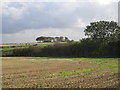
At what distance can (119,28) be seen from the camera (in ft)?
224

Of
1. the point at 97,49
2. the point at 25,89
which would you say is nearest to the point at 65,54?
the point at 97,49

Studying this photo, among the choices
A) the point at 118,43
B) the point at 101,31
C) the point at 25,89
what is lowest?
the point at 25,89

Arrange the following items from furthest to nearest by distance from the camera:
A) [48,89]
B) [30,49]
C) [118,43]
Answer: [30,49], [118,43], [48,89]

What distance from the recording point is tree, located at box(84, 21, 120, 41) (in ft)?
223

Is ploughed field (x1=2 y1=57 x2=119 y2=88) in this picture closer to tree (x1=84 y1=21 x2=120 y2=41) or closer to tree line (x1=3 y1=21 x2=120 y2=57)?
tree line (x1=3 y1=21 x2=120 y2=57)

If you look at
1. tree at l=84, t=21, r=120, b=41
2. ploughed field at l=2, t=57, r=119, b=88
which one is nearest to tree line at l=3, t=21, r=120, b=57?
tree at l=84, t=21, r=120, b=41

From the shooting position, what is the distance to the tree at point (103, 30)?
67.9 metres

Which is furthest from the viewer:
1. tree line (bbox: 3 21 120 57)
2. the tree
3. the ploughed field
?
the tree

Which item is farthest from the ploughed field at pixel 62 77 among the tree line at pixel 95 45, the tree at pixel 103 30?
the tree at pixel 103 30

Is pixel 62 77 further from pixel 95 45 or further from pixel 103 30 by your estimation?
pixel 103 30

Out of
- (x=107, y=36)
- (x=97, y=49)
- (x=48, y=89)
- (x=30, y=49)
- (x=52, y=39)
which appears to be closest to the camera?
(x=48, y=89)

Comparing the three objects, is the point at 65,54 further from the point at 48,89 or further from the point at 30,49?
the point at 48,89

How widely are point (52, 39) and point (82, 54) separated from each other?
7653 centimetres

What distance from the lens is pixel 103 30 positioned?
229 ft
